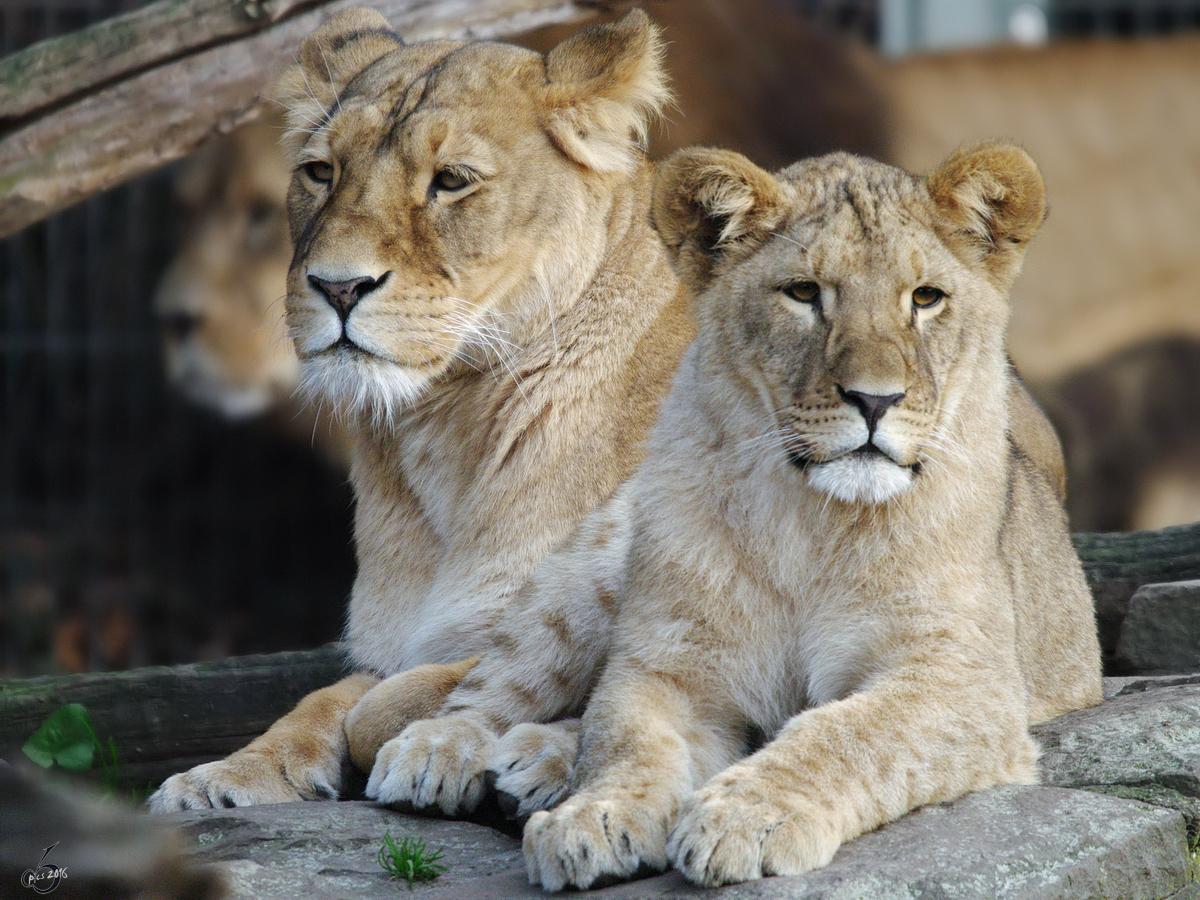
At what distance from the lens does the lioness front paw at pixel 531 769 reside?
262 cm

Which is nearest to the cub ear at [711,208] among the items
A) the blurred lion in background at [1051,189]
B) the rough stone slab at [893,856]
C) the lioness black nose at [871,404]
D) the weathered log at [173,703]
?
the lioness black nose at [871,404]

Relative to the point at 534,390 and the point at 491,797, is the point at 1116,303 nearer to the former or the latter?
the point at 534,390

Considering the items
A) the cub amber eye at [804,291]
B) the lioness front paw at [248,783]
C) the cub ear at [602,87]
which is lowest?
the lioness front paw at [248,783]

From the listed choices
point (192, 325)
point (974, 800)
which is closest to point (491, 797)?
point (974, 800)

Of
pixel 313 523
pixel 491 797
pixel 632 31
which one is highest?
pixel 632 31

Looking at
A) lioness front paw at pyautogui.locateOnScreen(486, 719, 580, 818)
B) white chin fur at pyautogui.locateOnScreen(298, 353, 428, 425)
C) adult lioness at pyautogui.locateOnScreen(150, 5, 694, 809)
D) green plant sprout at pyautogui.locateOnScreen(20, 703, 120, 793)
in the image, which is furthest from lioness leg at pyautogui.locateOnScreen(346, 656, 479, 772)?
green plant sprout at pyautogui.locateOnScreen(20, 703, 120, 793)

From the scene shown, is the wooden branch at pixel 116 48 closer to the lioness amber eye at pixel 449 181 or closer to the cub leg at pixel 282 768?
the lioness amber eye at pixel 449 181

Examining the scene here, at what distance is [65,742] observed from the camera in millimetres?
3590

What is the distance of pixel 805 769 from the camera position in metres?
2.23

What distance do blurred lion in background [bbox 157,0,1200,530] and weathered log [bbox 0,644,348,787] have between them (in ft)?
5.89

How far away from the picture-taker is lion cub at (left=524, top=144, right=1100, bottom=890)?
7.65 feet

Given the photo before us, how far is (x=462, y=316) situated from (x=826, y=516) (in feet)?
3.12

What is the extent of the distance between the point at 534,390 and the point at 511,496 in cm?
23

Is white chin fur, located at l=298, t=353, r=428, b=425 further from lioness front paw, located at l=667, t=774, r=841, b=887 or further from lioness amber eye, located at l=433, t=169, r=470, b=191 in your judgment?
lioness front paw, located at l=667, t=774, r=841, b=887
